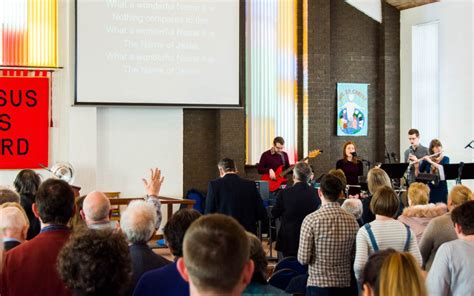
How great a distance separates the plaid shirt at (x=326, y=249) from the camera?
529 centimetres

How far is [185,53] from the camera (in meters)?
12.4

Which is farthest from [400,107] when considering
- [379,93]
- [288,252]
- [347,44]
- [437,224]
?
[437,224]

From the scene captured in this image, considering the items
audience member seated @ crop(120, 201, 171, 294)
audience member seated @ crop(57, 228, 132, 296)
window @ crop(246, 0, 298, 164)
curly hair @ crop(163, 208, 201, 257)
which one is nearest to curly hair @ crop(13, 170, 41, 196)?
audience member seated @ crop(120, 201, 171, 294)

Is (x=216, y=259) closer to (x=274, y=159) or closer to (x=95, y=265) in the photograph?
(x=95, y=265)

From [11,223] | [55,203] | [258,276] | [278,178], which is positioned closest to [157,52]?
[278,178]

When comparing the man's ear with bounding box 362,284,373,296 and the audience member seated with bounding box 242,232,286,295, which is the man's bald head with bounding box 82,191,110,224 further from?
the man's ear with bounding box 362,284,373,296

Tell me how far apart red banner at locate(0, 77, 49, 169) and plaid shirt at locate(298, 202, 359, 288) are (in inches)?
290

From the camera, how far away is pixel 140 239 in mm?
3955

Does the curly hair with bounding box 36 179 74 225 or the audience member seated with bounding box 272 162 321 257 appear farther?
the audience member seated with bounding box 272 162 321 257

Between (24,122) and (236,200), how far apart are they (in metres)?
5.09

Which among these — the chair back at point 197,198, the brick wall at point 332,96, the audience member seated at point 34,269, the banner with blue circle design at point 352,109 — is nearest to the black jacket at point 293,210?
the audience member seated at point 34,269

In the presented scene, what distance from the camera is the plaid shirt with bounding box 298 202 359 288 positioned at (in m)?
5.29

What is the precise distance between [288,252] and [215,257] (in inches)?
212

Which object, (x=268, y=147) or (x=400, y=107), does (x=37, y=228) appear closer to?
(x=268, y=147)
